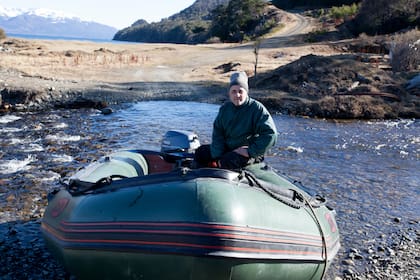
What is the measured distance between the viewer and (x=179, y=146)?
6750mm

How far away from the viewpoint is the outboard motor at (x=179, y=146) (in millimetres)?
6617

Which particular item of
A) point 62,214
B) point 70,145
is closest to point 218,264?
point 62,214

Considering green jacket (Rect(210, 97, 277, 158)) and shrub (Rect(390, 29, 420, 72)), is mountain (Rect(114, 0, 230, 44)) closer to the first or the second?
shrub (Rect(390, 29, 420, 72))

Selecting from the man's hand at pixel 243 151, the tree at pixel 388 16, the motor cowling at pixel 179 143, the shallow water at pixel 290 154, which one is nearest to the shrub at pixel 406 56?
the shallow water at pixel 290 154

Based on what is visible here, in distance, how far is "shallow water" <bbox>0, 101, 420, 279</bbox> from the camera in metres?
7.16

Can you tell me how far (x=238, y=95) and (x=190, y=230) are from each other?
1.84 m

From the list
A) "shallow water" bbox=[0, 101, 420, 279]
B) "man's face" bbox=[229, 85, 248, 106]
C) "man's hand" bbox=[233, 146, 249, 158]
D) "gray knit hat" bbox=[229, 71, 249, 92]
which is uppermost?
"gray knit hat" bbox=[229, 71, 249, 92]

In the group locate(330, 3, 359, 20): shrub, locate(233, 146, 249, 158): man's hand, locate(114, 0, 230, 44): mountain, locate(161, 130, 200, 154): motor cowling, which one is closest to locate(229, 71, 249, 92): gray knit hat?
locate(233, 146, 249, 158): man's hand

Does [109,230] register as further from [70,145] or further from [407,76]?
[407,76]

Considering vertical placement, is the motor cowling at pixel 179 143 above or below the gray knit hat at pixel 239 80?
below

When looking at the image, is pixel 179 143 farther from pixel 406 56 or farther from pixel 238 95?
pixel 406 56

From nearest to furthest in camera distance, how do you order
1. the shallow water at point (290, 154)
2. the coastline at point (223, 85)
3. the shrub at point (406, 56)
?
the shallow water at point (290, 154), the coastline at point (223, 85), the shrub at point (406, 56)

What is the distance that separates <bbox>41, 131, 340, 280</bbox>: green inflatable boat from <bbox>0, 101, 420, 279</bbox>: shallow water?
1.50 metres

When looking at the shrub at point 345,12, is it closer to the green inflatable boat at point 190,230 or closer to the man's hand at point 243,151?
the man's hand at point 243,151
